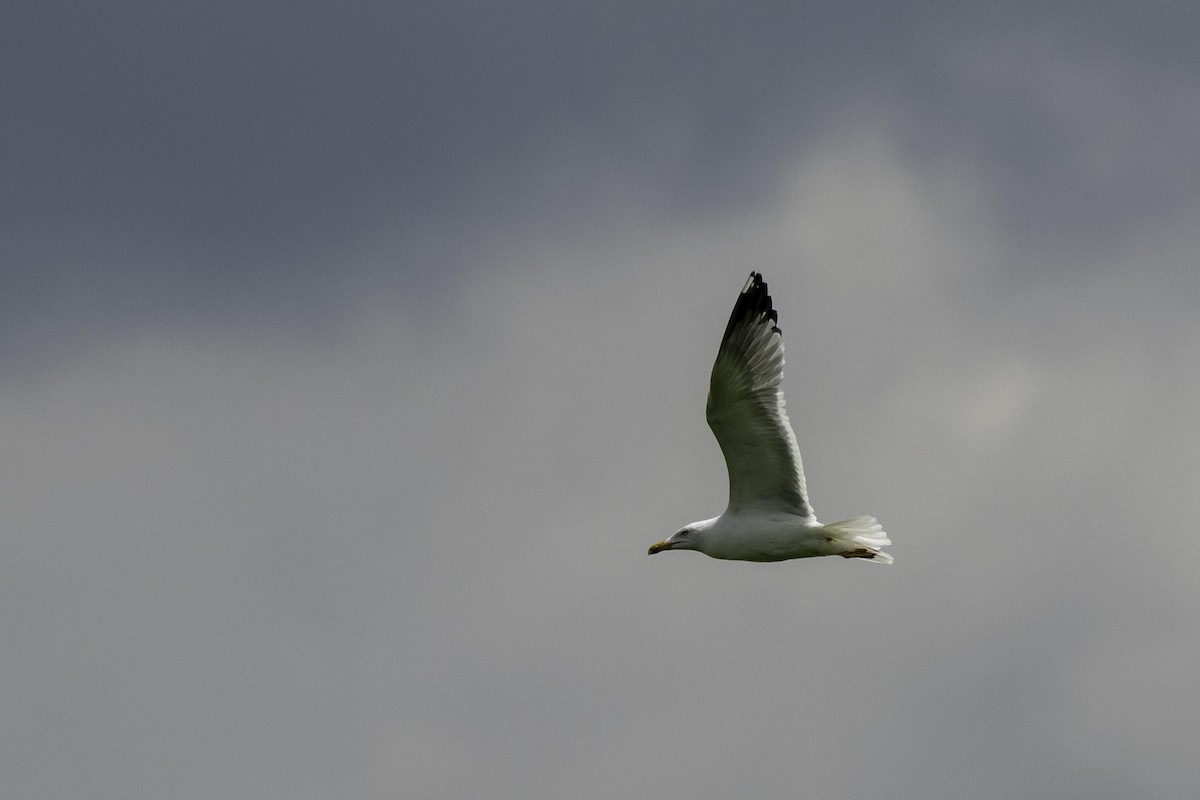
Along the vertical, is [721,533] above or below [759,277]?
below

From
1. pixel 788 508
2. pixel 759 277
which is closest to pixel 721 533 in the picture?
pixel 788 508

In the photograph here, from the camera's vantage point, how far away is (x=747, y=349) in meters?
24.5

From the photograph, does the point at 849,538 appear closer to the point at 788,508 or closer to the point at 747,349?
the point at 788,508

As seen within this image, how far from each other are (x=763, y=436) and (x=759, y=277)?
6.01 feet

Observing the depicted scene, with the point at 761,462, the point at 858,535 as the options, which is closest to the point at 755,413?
the point at 761,462

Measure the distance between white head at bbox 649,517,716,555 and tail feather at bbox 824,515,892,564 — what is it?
4.63 ft

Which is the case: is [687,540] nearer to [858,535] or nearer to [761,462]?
[761,462]

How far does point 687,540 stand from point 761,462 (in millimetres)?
1402

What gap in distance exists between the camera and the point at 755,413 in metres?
24.4

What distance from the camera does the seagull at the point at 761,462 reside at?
24406mm

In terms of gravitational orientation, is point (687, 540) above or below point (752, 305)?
below

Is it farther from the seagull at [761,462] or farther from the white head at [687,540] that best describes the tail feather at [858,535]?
the white head at [687,540]

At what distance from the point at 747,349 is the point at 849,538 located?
231 cm

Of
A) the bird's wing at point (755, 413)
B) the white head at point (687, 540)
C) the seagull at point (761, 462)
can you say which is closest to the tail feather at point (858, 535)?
the seagull at point (761, 462)
